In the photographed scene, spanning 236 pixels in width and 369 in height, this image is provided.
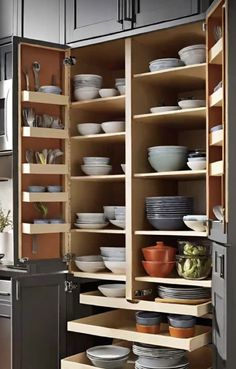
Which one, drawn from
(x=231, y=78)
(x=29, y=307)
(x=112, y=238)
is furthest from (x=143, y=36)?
(x=29, y=307)

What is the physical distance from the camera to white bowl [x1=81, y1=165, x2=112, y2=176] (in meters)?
3.56

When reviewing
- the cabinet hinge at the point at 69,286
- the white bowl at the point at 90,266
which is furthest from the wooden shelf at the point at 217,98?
the cabinet hinge at the point at 69,286

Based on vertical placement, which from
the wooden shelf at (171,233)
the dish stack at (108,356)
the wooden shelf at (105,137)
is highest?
the wooden shelf at (105,137)

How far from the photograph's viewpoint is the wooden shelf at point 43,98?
3.38 meters

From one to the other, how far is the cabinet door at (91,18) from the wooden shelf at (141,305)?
1365 millimetres

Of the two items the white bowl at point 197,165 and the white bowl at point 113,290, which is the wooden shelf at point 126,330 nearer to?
the white bowl at point 113,290

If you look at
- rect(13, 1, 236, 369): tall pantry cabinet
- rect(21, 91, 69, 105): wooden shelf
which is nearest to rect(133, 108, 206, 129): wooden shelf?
rect(13, 1, 236, 369): tall pantry cabinet

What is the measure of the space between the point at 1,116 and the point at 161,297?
1.43m

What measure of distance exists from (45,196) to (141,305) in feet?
2.50

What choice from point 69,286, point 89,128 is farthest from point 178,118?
point 69,286

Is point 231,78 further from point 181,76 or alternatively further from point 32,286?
point 32,286

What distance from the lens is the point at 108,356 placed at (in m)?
3.29

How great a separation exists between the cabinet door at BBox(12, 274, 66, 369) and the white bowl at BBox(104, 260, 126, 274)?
0.26m

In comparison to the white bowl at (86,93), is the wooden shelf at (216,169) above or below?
below
